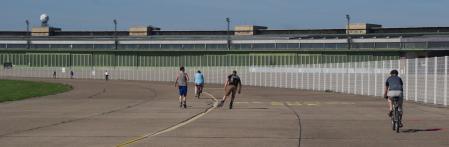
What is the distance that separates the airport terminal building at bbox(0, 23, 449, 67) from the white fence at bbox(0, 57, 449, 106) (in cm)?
191

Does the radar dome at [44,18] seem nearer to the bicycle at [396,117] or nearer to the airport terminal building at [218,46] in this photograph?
the airport terminal building at [218,46]

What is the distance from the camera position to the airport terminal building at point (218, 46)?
83.0 metres

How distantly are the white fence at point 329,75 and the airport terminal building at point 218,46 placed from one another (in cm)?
191

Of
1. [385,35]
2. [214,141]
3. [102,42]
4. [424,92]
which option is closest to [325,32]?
[385,35]

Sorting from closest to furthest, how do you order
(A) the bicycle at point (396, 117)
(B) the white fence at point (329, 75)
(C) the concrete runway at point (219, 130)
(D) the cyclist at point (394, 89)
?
(C) the concrete runway at point (219, 130), (A) the bicycle at point (396, 117), (D) the cyclist at point (394, 89), (B) the white fence at point (329, 75)

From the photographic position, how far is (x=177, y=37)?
10894cm

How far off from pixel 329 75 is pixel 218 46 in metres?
52.4

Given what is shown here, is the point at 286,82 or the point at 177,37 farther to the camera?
the point at 177,37

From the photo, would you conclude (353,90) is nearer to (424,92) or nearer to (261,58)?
(424,92)

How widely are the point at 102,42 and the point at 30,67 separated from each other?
10.9m

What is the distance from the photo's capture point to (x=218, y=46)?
341ft

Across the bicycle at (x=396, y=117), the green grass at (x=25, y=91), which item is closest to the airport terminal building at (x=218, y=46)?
the green grass at (x=25, y=91)

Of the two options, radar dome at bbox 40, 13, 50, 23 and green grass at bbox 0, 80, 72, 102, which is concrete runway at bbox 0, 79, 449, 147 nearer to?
green grass at bbox 0, 80, 72, 102

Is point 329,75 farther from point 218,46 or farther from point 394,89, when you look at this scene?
point 218,46
